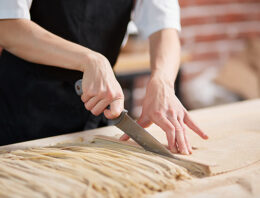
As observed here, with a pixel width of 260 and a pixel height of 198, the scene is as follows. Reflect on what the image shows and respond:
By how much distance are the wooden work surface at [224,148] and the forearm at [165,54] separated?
0.16 m

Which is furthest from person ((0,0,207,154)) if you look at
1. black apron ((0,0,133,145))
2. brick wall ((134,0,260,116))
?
brick wall ((134,0,260,116))

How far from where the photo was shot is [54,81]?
1.21m

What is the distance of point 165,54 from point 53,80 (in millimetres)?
336

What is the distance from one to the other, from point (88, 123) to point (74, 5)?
1.17ft

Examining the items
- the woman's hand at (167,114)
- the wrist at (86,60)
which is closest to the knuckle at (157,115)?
the woman's hand at (167,114)

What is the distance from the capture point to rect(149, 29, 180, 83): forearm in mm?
1160

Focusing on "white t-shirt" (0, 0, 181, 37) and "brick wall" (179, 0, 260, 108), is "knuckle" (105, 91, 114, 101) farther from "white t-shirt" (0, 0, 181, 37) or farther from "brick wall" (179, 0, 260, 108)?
"brick wall" (179, 0, 260, 108)

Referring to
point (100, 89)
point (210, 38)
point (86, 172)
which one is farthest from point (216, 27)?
point (86, 172)

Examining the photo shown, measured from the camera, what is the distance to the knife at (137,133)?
94 centimetres

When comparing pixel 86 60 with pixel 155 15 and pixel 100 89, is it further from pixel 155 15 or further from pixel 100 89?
pixel 155 15

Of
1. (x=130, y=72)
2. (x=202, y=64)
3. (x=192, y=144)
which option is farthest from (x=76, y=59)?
(x=202, y=64)

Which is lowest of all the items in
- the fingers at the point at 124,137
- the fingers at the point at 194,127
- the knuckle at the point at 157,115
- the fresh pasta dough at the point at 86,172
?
the fingers at the point at 124,137

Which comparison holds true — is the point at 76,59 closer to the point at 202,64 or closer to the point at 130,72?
the point at 130,72

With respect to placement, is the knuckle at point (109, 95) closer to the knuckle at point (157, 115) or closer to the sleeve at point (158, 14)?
the knuckle at point (157, 115)
